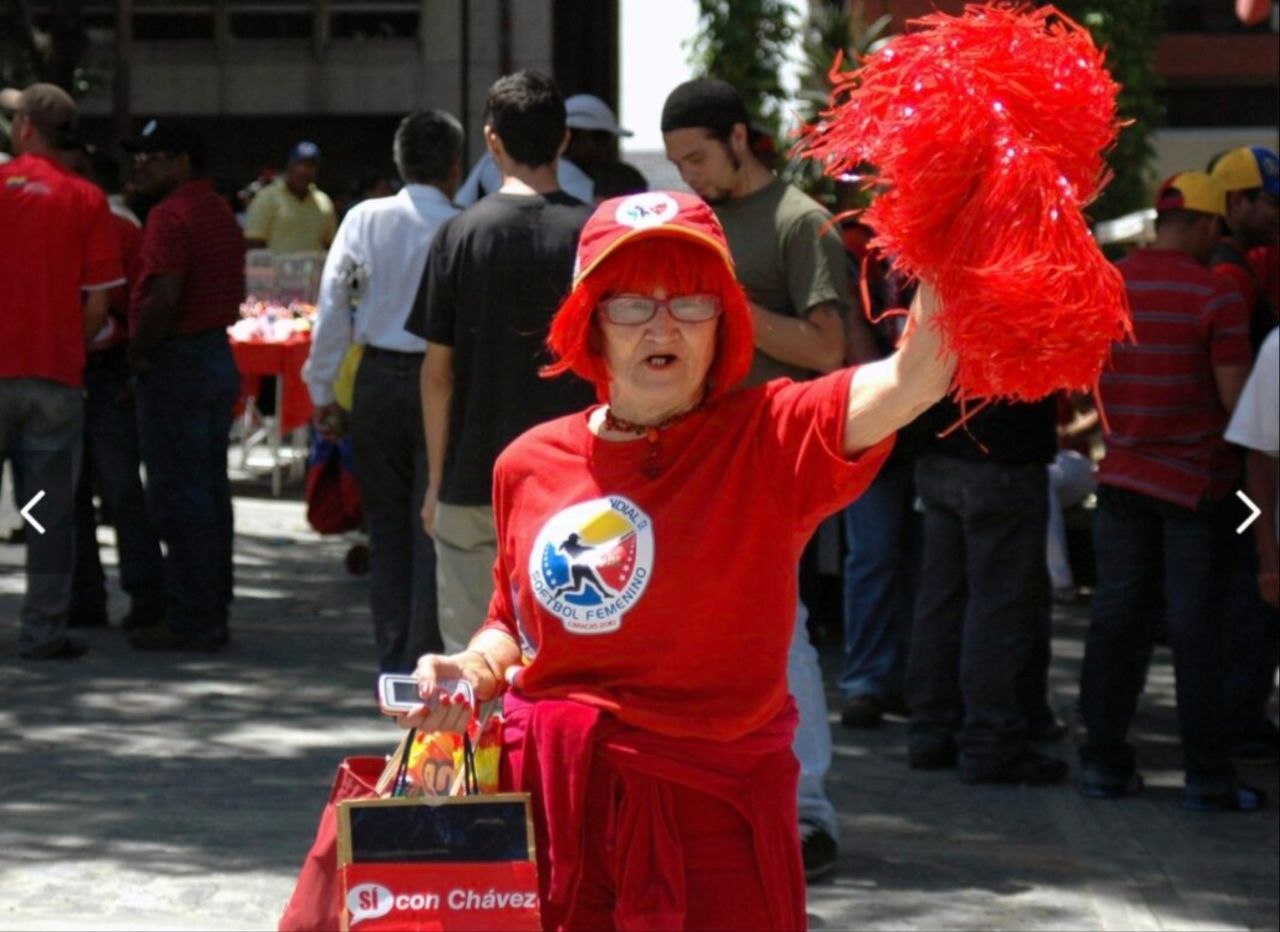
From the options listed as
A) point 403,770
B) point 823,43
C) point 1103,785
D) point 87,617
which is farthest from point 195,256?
point 823,43

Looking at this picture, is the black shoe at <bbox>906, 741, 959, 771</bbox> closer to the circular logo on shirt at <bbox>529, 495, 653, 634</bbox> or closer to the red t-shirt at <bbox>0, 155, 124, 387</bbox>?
the red t-shirt at <bbox>0, 155, 124, 387</bbox>

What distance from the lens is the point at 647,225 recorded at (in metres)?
3.46

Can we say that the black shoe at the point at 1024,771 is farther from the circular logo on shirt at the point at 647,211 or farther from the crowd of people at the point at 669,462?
the circular logo on shirt at the point at 647,211

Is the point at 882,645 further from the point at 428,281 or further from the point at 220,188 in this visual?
the point at 220,188

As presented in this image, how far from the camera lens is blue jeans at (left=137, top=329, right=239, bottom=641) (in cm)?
963

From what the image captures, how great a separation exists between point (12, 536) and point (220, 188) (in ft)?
13.8

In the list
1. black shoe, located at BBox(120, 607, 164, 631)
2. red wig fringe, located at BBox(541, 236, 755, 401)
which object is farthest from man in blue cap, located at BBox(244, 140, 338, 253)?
red wig fringe, located at BBox(541, 236, 755, 401)

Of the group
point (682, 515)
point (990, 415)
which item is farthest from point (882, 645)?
point (682, 515)

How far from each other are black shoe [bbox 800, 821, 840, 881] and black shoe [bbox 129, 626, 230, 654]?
13.6 ft

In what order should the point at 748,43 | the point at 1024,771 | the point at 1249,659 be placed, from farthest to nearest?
the point at 748,43, the point at 1249,659, the point at 1024,771

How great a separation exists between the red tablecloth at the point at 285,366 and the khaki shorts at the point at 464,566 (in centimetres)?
831

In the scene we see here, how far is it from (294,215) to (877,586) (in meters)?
11.8

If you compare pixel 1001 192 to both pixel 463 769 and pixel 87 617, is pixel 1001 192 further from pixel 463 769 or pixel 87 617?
pixel 87 617

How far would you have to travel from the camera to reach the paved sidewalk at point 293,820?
6215 millimetres
